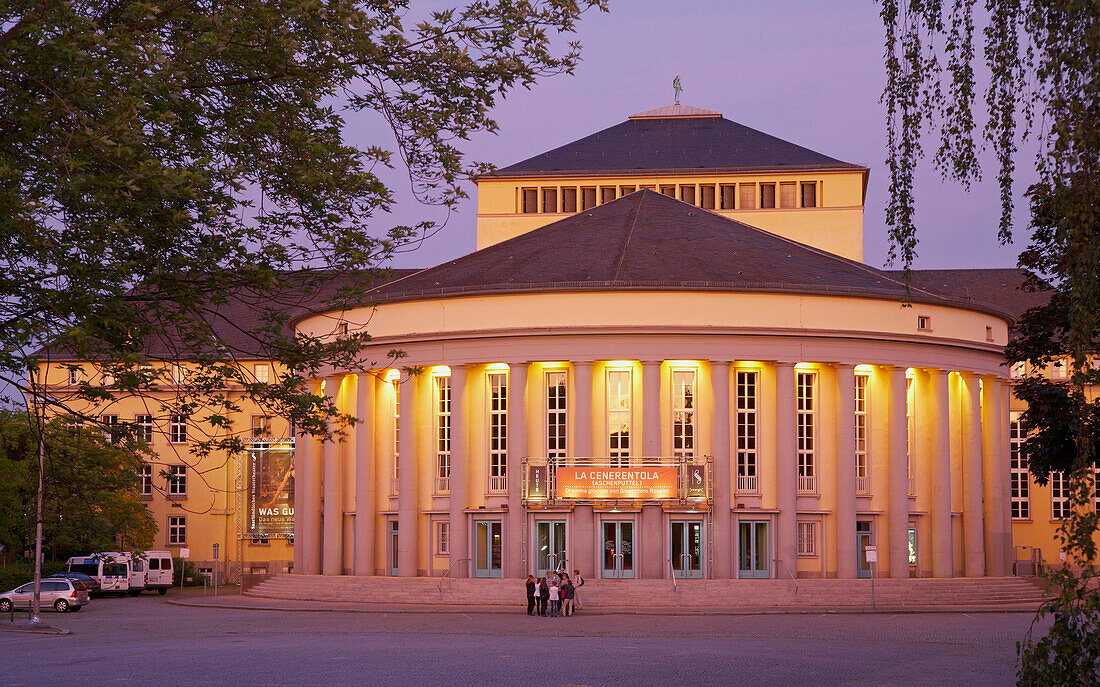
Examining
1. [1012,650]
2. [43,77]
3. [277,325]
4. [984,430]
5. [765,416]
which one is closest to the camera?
[43,77]

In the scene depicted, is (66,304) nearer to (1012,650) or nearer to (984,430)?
(1012,650)

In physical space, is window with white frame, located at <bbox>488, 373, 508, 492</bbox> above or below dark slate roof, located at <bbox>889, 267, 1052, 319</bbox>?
below

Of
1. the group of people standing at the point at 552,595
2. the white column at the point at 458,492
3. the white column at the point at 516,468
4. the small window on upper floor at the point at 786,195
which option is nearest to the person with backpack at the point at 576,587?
the group of people standing at the point at 552,595

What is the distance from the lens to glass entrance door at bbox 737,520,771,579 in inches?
2012

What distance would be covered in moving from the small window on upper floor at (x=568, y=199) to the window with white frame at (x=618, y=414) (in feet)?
70.7

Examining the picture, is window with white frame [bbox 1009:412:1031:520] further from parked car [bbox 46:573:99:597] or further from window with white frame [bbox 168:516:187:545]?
parked car [bbox 46:573:99:597]

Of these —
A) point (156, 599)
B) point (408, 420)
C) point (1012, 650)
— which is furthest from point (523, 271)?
point (1012, 650)

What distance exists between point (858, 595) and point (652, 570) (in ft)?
24.3

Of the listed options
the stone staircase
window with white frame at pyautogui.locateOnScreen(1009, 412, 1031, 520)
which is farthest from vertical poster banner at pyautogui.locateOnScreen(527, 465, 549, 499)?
window with white frame at pyautogui.locateOnScreen(1009, 412, 1031, 520)

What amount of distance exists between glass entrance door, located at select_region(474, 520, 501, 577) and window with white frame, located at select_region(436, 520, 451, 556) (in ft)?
4.92

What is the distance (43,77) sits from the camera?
12.0 meters

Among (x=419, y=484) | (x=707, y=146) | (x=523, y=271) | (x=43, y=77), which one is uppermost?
(x=707, y=146)

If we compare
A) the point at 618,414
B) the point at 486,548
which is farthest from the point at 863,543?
the point at 486,548

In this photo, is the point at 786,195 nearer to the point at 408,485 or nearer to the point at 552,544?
Answer: the point at 552,544
